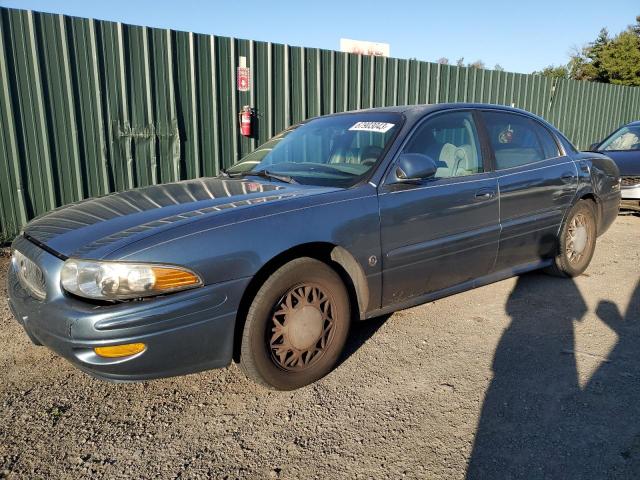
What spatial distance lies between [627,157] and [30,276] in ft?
26.1

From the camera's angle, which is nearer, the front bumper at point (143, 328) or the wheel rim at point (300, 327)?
the front bumper at point (143, 328)

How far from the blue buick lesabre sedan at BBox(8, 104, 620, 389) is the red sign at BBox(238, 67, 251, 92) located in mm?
3225

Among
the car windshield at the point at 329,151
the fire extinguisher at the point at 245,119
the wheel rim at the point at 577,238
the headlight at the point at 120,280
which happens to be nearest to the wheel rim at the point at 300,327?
the headlight at the point at 120,280

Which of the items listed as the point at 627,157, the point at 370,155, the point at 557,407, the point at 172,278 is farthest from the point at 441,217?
the point at 627,157

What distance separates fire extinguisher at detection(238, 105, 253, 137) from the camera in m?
7.06

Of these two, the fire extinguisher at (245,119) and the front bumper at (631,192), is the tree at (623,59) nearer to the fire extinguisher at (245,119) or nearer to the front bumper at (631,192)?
the front bumper at (631,192)

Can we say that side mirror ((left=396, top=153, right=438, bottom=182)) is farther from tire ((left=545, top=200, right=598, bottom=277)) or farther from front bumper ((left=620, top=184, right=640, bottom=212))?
front bumper ((left=620, top=184, right=640, bottom=212))

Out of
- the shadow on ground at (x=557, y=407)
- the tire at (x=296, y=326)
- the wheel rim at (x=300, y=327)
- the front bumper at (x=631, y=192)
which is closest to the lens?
the shadow on ground at (x=557, y=407)

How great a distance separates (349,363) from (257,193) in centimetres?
121

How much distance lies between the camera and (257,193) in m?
2.99

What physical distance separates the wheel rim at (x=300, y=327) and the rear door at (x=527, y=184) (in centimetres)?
171

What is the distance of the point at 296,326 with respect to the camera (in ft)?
9.02

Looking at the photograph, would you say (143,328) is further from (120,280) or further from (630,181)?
(630,181)

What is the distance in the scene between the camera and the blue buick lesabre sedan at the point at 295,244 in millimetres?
2307
